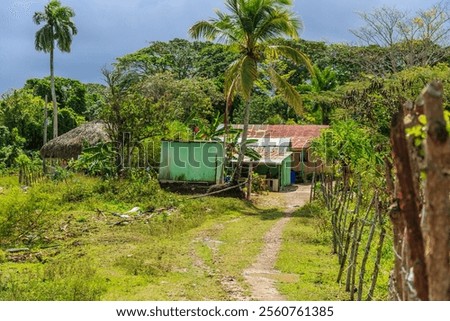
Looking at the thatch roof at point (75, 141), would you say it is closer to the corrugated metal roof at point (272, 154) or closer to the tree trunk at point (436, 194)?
the corrugated metal roof at point (272, 154)

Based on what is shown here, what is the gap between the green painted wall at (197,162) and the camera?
1778 cm

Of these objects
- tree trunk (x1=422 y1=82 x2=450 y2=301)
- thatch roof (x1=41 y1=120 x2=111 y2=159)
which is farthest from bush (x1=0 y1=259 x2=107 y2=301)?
thatch roof (x1=41 y1=120 x2=111 y2=159)

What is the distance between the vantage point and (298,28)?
16656mm

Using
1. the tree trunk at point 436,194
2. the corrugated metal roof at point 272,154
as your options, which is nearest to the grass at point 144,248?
the tree trunk at point 436,194

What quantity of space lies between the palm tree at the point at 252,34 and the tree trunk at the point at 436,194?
13488mm

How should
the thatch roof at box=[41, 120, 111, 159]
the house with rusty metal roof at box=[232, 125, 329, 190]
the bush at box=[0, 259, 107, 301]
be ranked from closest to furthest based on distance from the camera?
the bush at box=[0, 259, 107, 301] < the house with rusty metal roof at box=[232, 125, 329, 190] < the thatch roof at box=[41, 120, 111, 159]

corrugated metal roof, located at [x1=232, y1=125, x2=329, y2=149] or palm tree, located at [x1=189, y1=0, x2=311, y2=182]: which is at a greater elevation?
palm tree, located at [x1=189, y1=0, x2=311, y2=182]

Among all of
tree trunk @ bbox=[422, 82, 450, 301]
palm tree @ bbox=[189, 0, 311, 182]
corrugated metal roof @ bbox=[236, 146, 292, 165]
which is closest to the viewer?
tree trunk @ bbox=[422, 82, 450, 301]

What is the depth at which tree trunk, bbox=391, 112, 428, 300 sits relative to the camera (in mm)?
3018

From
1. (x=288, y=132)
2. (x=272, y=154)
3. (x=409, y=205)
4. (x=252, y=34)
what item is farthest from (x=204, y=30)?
(x=409, y=205)

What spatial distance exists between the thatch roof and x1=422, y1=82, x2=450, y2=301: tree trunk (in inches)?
822

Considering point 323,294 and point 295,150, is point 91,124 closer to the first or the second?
point 295,150

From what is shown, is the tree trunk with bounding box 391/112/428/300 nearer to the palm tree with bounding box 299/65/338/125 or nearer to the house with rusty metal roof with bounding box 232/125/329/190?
the house with rusty metal roof with bounding box 232/125/329/190
